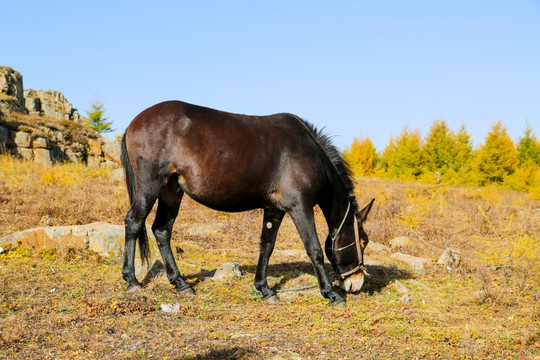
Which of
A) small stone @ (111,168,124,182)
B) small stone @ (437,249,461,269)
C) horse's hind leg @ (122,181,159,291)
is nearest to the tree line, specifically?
small stone @ (111,168,124,182)

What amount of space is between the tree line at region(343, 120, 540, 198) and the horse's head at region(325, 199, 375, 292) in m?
19.3

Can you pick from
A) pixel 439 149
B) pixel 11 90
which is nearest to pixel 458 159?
pixel 439 149

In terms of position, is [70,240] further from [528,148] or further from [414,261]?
[528,148]

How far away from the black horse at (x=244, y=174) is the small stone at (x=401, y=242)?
14.1 feet

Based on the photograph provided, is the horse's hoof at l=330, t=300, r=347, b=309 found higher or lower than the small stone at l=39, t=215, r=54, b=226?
higher

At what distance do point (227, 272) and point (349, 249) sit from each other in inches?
72.3

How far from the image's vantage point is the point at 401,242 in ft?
30.3

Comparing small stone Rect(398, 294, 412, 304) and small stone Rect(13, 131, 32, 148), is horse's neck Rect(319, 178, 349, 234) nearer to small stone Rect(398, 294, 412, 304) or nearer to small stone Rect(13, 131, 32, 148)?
small stone Rect(398, 294, 412, 304)

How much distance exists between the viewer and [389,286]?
5.77 m

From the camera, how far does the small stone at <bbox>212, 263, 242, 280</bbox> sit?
18.9ft

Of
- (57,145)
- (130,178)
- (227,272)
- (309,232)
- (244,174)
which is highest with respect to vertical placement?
(244,174)

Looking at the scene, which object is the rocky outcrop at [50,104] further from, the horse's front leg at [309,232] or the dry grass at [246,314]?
the horse's front leg at [309,232]

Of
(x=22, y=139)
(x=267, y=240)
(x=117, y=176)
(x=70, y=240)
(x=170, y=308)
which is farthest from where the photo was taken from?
(x=22, y=139)

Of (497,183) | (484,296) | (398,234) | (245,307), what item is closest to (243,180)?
(245,307)
